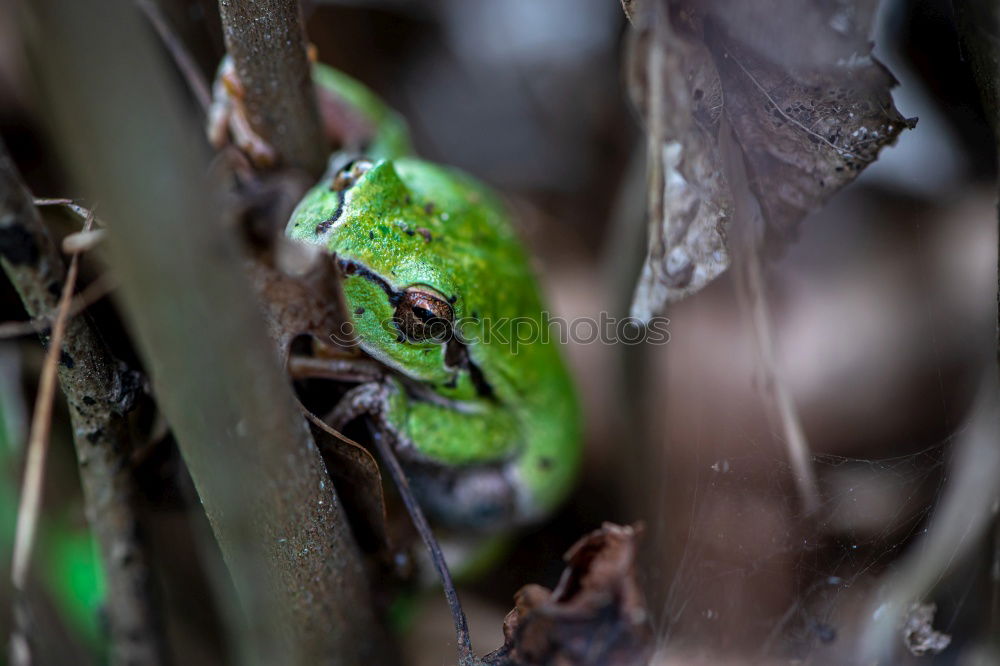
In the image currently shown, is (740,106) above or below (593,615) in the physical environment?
above

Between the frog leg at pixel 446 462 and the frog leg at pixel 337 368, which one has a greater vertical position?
the frog leg at pixel 337 368

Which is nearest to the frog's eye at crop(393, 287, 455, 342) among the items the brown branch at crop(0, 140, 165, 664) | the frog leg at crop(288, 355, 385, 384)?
the frog leg at crop(288, 355, 385, 384)

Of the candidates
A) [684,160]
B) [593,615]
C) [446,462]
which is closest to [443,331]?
[446,462]

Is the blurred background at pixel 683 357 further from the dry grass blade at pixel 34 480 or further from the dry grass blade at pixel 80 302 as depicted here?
the dry grass blade at pixel 34 480

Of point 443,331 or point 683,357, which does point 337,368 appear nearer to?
point 443,331

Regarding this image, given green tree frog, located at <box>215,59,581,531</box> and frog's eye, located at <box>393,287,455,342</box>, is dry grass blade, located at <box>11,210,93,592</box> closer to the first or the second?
green tree frog, located at <box>215,59,581,531</box>

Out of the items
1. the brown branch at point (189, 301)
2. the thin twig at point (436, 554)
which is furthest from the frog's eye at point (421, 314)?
the brown branch at point (189, 301)

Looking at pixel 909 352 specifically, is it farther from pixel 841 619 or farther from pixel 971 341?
pixel 841 619
